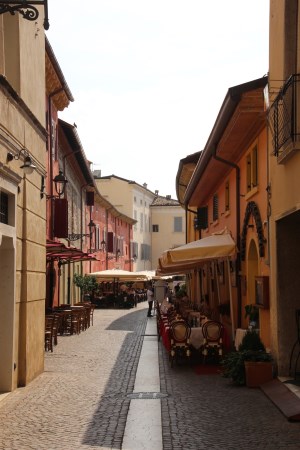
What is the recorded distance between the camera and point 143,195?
82.0m

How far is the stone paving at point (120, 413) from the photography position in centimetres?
780

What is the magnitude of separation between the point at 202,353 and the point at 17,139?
5.68 metres

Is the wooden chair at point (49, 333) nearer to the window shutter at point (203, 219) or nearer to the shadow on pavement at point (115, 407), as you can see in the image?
the shadow on pavement at point (115, 407)

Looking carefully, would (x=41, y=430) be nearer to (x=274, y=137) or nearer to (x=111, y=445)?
(x=111, y=445)

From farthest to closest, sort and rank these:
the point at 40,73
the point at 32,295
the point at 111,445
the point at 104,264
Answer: the point at 104,264 → the point at 40,73 → the point at 32,295 → the point at 111,445

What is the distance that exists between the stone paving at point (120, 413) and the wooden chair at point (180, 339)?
1.09 ft

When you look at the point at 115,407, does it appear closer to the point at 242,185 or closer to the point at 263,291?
the point at 263,291

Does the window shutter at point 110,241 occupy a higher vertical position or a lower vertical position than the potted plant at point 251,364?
higher

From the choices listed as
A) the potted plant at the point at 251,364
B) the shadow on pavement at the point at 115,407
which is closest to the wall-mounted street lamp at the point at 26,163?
the shadow on pavement at the point at 115,407

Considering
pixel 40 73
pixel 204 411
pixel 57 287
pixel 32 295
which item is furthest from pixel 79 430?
pixel 57 287

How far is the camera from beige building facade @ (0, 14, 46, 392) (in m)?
10.9

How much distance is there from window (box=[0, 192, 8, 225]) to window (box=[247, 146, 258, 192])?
5.46 metres

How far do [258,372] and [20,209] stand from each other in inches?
178

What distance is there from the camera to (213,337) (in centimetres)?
1398
